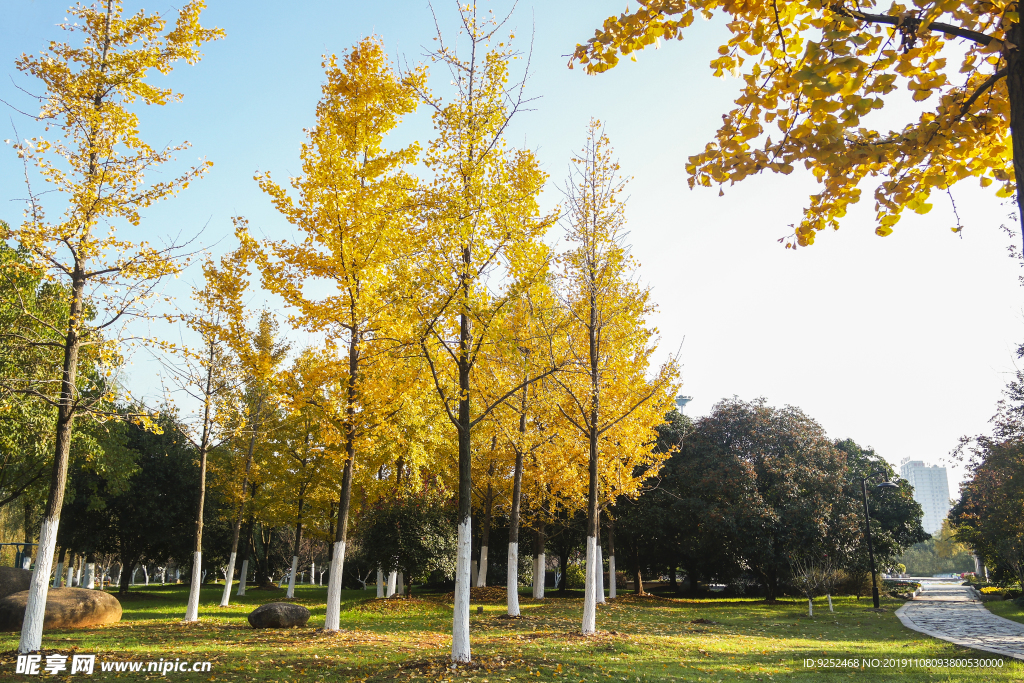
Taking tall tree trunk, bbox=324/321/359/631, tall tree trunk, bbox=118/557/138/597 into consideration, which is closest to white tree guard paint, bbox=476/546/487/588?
tall tree trunk, bbox=324/321/359/631

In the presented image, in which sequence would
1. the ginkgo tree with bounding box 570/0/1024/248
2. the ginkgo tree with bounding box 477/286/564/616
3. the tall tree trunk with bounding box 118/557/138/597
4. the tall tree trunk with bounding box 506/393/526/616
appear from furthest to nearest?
the tall tree trunk with bounding box 118/557/138/597 → the tall tree trunk with bounding box 506/393/526/616 → the ginkgo tree with bounding box 477/286/564/616 → the ginkgo tree with bounding box 570/0/1024/248

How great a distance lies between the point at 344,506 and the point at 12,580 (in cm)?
1191

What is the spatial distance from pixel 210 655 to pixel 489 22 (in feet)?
36.6

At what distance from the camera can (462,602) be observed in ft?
26.5

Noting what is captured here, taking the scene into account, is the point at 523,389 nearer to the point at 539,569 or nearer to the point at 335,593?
the point at 335,593

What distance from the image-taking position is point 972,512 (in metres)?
22.5

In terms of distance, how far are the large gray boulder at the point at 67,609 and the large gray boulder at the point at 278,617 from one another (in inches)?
169

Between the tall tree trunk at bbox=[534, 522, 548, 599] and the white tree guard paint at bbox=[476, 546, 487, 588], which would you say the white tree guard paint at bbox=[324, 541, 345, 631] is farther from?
the white tree guard paint at bbox=[476, 546, 487, 588]

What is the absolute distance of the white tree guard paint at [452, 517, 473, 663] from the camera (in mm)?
7754

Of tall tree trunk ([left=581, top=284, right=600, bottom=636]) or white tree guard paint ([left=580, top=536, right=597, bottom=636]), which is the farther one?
tall tree trunk ([left=581, top=284, right=600, bottom=636])

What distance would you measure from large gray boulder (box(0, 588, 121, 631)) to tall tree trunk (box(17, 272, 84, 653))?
17.1 feet

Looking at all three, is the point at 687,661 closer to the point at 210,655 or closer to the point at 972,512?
the point at 210,655

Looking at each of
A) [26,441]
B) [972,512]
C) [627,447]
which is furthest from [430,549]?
[972,512]

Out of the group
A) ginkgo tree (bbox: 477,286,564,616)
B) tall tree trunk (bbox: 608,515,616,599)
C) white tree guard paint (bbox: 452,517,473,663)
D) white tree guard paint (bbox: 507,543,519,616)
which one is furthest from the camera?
tall tree trunk (bbox: 608,515,616,599)
